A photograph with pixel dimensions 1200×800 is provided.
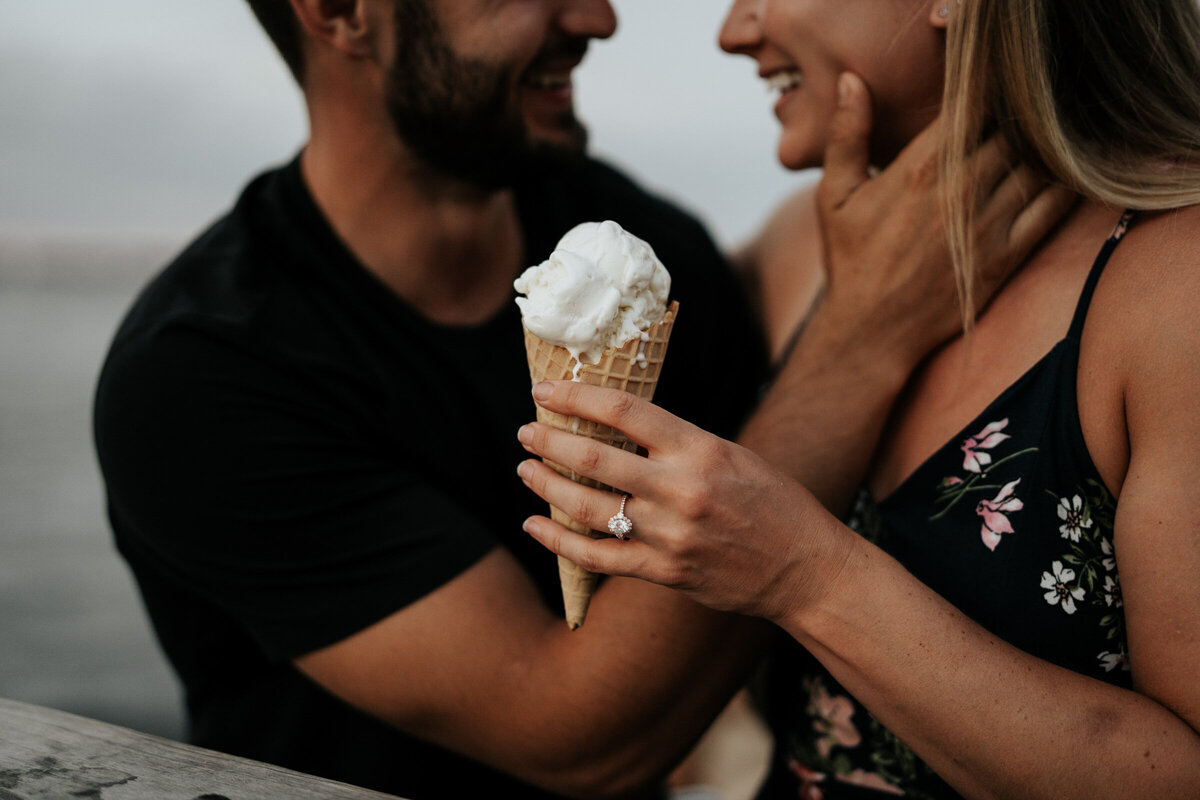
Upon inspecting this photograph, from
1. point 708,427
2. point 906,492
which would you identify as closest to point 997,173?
point 906,492

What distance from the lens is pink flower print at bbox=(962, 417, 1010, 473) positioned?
72.1 inches

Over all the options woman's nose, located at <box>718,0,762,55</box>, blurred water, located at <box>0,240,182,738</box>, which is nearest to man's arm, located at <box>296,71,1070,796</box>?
woman's nose, located at <box>718,0,762,55</box>

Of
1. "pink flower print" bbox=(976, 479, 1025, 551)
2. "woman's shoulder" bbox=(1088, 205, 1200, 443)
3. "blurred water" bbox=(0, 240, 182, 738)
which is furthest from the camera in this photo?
"blurred water" bbox=(0, 240, 182, 738)

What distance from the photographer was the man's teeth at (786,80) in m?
2.25

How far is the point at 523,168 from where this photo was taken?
2.77 meters

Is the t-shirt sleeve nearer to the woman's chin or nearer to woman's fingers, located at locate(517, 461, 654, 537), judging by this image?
woman's fingers, located at locate(517, 461, 654, 537)

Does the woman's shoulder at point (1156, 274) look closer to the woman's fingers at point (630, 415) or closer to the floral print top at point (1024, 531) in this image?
the floral print top at point (1024, 531)

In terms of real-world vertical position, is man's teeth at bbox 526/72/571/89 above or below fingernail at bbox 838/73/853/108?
above

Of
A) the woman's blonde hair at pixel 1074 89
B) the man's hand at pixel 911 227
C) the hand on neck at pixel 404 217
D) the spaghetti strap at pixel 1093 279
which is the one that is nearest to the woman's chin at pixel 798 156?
the man's hand at pixel 911 227

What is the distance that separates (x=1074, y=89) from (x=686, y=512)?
1229 mm

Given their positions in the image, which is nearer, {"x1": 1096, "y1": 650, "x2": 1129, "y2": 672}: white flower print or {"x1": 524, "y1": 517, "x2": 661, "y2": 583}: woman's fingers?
{"x1": 524, "y1": 517, "x2": 661, "y2": 583}: woman's fingers

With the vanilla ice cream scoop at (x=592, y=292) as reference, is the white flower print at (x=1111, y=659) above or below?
below

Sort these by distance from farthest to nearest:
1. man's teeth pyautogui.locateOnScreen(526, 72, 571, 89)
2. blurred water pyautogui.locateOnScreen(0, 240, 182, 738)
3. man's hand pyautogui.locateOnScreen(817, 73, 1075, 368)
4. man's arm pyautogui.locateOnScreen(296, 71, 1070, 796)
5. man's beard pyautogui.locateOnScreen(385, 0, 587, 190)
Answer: blurred water pyautogui.locateOnScreen(0, 240, 182, 738) → man's teeth pyautogui.locateOnScreen(526, 72, 571, 89) → man's beard pyautogui.locateOnScreen(385, 0, 587, 190) → man's arm pyautogui.locateOnScreen(296, 71, 1070, 796) → man's hand pyautogui.locateOnScreen(817, 73, 1075, 368)

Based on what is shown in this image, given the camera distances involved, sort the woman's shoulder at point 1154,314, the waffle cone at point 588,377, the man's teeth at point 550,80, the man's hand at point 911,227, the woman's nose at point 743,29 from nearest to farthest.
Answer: the woman's shoulder at point 1154,314, the waffle cone at point 588,377, the man's hand at point 911,227, the woman's nose at point 743,29, the man's teeth at point 550,80
